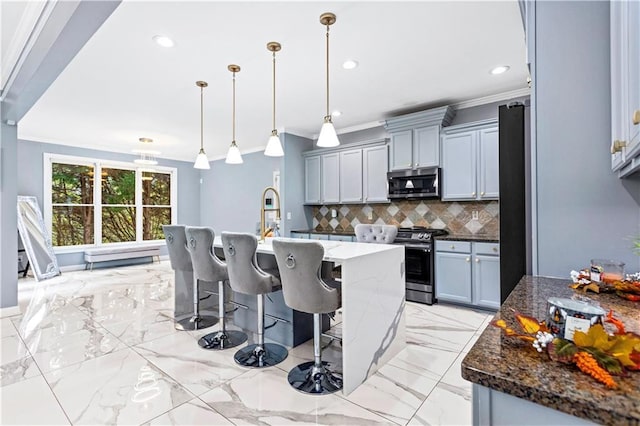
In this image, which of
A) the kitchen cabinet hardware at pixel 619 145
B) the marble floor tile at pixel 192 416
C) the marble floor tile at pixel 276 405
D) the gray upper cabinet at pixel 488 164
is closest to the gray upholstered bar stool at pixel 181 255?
the marble floor tile at pixel 276 405

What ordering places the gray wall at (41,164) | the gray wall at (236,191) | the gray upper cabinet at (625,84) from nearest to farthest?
the gray upper cabinet at (625,84), the gray wall at (41,164), the gray wall at (236,191)

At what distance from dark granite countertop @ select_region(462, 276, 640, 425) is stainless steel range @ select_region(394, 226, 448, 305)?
3.08 meters

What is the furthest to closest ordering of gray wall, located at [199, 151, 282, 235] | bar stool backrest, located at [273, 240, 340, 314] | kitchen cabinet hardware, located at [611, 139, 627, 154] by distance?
gray wall, located at [199, 151, 282, 235] → bar stool backrest, located at [273, 240, 340, 314] → kitchen cabinet hardware, located at [611, 139, 627, 154]

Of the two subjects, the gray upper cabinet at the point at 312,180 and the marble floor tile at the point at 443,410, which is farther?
the gray upper cabinet at the point at 312,180

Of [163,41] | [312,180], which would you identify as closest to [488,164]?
[312,180]

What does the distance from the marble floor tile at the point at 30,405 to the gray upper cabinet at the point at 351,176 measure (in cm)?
408

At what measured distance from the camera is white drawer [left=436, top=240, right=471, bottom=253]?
3797 mm

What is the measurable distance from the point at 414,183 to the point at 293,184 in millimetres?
2141

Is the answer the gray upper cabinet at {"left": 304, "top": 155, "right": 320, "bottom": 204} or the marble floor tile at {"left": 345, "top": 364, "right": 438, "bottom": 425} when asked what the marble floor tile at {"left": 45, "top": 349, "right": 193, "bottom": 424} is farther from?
the gray upper cabinet at {"left": 304, "top": 155, "right": 320, "bottom": 204}

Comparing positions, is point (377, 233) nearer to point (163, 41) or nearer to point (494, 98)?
point (494, 98)

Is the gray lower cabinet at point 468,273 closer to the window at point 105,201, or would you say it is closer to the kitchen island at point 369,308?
the kitchen island at point 369,308

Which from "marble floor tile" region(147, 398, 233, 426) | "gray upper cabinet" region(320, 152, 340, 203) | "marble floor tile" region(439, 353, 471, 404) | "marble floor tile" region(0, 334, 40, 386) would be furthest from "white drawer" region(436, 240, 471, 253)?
"marble floor tile" region(0, 334, 40, 386)

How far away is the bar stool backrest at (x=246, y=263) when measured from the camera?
2.38 m

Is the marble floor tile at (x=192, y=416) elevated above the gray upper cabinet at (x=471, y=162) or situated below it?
below
